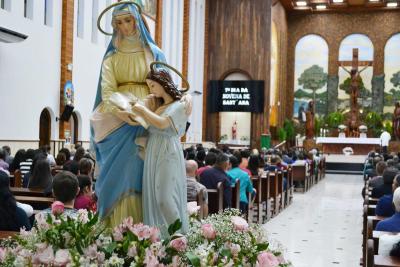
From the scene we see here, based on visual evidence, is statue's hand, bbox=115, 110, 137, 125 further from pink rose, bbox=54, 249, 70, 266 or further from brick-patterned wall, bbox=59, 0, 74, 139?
brick-patterned wall, bbox=59, 0, 74, 139

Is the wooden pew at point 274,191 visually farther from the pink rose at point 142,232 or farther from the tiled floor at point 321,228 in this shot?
the pink rose at point 142,232

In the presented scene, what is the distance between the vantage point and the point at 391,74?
32.2 m

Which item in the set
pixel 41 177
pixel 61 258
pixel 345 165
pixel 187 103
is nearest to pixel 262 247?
pixel 187 103

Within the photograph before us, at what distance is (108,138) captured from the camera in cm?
351

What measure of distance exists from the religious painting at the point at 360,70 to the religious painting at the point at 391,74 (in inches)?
33.7

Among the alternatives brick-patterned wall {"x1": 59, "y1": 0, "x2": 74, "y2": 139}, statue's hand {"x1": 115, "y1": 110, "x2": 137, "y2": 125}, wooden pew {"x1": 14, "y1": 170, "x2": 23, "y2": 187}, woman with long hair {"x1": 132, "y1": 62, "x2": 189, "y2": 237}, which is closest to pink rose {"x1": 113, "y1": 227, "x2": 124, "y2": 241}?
woman with long hair {"x1": 132, "y1": 62, "x2": 189, "y2": 237}

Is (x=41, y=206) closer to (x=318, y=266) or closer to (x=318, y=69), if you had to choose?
(x=318, y=266)

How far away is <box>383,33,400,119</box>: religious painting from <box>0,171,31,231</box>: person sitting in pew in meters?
29.9

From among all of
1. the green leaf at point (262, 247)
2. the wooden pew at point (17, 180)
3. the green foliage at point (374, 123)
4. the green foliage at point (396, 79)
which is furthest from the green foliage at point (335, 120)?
the green leaf at point (262, 247)

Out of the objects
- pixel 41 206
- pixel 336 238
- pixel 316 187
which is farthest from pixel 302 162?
pixel 41 206

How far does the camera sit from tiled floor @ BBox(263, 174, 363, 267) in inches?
310

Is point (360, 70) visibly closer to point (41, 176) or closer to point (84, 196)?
point (41, 176)

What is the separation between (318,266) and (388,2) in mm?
26659

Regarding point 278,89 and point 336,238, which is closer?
point 336,238
